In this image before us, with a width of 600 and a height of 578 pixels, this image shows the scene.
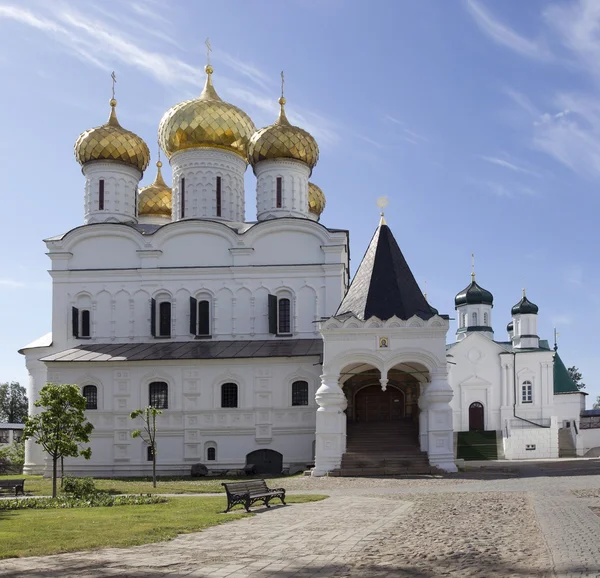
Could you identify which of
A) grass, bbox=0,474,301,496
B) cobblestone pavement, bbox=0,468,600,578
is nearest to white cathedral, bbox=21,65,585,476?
grass, bbox=0,474,301,496

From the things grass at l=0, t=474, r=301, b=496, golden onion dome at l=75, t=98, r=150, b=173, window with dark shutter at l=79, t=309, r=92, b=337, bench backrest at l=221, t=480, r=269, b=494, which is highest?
golden onion dome at l=75, t=98, r=150, b=173

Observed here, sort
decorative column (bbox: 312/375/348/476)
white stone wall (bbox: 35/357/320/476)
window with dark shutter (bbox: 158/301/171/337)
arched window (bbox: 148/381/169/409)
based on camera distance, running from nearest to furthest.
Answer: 1. decorative column (bbox: 312/375/348/476)
2. white stone wall (bbox: 35/357/320/476)
3. arched window (bbox: 148/381/169/409)
4. window with dark shutter (bbox: 158/301/171/337)

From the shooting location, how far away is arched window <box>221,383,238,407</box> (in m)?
26.8

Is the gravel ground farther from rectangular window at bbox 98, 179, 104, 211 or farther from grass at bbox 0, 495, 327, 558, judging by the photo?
rectangular window at bbox 98, 179, 104, 211

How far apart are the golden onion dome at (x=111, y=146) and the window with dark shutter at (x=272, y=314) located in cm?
766

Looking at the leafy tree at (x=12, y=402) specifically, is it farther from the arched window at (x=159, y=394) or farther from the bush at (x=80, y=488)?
the bush at (x=80, y=488)

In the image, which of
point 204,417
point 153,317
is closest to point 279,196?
point 153,317

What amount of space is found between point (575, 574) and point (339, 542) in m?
2.90

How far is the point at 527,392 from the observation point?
3947cm

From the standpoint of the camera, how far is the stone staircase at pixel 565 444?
1394 inches

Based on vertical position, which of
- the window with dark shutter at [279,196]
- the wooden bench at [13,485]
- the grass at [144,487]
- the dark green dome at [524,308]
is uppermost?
the window with dark shutter at [279,196]

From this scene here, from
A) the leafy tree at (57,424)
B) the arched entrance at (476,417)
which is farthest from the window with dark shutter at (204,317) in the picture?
the arched entrance at (476,417)

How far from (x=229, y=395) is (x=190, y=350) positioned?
2031mm

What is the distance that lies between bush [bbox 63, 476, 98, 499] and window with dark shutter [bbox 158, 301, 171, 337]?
11.7 m
